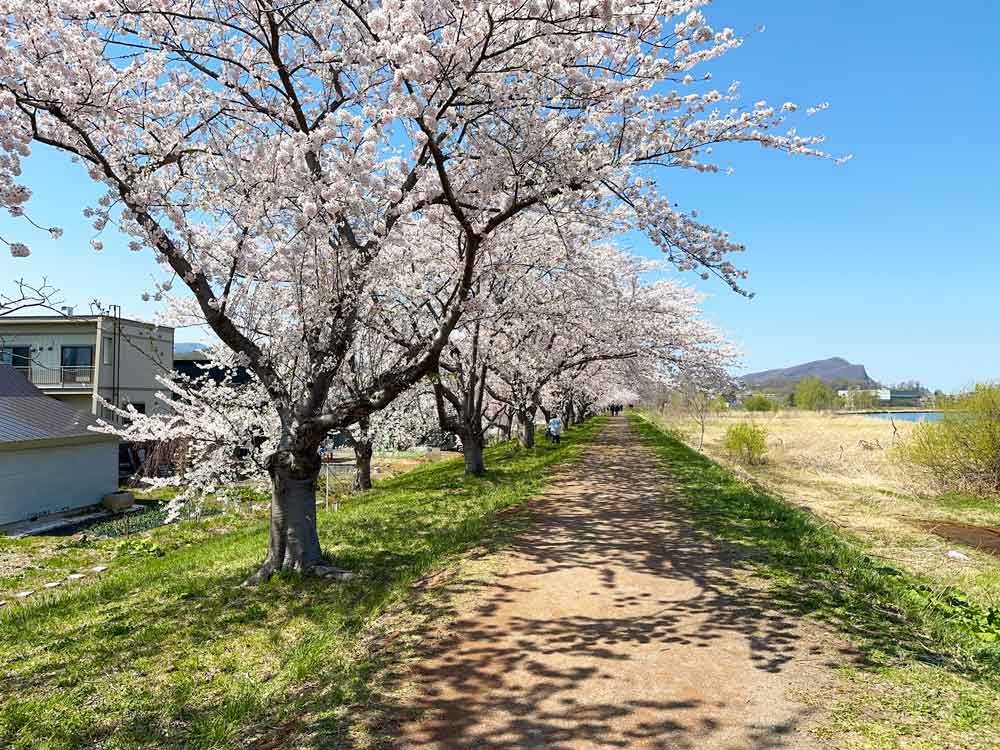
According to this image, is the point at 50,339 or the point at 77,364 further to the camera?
the point at 50,339

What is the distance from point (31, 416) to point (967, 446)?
28547 millimetres

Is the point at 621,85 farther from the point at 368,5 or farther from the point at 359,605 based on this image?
the point at 359,605

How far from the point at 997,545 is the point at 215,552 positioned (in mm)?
15008

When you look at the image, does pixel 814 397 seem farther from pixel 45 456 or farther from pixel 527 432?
pixel 45 456

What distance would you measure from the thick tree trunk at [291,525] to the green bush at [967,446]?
19.7 meters

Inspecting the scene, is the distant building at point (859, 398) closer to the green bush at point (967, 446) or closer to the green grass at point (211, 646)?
the green bush at point (967, 446)

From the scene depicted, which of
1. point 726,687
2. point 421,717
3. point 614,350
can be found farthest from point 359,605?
point 614,350

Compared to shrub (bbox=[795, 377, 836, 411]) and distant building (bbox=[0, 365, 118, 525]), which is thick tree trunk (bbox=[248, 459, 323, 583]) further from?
shrub (bbox=[795, 377, 836, 411])

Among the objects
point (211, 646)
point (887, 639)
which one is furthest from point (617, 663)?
point (211, 646)

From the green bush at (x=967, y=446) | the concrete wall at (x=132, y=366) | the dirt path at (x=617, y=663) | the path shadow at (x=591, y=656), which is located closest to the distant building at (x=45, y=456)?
the concrete wall at (x=132, y=366)

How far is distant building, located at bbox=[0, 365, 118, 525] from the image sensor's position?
1706 centimetres

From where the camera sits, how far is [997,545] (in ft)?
41.3

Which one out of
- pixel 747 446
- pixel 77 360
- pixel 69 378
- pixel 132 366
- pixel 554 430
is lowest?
pixel 747 446

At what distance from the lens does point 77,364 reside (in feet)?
93.1
